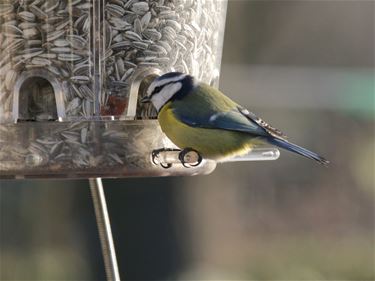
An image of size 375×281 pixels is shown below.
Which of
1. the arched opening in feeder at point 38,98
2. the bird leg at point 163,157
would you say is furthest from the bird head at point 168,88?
the arched opening in feeder at point 38,98

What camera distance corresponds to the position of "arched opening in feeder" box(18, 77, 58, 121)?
8.02 feet

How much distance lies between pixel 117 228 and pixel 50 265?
26.5 inches

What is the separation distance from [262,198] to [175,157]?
17.4 ft

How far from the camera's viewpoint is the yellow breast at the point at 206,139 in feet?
8.27

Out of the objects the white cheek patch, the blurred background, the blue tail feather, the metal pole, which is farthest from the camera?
the blurred background

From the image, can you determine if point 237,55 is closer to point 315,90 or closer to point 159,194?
point 315,90

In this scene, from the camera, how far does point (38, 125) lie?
243cm

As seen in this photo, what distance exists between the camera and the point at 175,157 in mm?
2438

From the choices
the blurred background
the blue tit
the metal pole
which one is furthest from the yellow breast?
the blurred background

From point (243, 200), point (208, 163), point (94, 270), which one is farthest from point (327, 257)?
point (208, 163)

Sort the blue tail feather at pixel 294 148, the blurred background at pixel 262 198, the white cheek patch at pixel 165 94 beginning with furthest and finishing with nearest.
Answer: the blurred background at pixel 262 198, the white cheek patch at pixel 165 94, the blue tail feather at pixel 294 148

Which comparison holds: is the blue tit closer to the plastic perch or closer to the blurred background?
the plastic perch

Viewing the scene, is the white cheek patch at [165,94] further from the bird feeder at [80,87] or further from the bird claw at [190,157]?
the bird claw at [190,157]

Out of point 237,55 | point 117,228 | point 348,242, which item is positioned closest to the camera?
point 117,228
